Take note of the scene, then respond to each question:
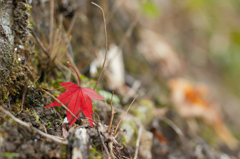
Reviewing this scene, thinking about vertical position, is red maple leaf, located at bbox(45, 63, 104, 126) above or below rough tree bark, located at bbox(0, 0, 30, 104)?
below

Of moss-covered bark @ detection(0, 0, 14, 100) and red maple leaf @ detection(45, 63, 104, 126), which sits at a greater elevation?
moss-covered bark @ detection(0, 0, 14, 100)

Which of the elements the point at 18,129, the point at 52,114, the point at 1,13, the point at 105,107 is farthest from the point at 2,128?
the point at 105,107

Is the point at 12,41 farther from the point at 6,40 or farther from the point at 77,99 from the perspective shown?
the point at 77,99

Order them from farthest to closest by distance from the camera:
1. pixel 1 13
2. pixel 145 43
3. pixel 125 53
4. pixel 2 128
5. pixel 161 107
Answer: pixel 145 43 → pixel 125 53 → pixel 161 107 → pixel 1 13 → pixel 2 128

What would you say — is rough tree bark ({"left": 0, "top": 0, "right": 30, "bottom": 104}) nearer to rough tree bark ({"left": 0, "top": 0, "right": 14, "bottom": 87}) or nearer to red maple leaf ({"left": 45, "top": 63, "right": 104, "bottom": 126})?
rough tree bark ({"left": 0, "top": 0, "right": 14, "bottom": 87})

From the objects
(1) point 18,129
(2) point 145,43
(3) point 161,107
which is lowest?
(3) point 161,107

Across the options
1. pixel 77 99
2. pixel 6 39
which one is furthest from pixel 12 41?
pixel 77 99

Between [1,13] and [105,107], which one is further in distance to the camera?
[105,107]

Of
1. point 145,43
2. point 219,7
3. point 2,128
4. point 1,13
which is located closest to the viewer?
point 2,128

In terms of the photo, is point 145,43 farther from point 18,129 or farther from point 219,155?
point 18,129

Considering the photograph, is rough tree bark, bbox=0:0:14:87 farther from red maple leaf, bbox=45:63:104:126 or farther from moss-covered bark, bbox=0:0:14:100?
red maple leaf, bbox=45:63:104:126

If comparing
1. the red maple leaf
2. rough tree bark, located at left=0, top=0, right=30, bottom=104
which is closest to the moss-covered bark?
rough tree bark, located at left=0, top=0, right=30, bottom=104
